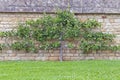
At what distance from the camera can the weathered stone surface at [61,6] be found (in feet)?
42.9

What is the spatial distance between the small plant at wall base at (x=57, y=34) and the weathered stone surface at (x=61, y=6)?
266 mm

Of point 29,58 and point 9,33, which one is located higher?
point 9,33

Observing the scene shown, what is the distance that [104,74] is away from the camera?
949 centimetres

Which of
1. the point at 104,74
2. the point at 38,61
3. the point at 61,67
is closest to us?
the point at 104,74

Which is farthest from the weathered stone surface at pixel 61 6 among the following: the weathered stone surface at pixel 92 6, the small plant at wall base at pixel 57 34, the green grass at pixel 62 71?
the green grass at pixel 62 71

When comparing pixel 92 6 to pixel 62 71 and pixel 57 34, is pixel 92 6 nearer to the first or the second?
pixel 57 34

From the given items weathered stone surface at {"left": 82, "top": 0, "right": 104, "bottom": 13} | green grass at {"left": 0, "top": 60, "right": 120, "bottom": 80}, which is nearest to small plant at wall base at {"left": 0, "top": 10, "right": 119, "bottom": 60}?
weathered stone surface at {"left": 82, "top": 0, "right": 104, "bottom": 13}

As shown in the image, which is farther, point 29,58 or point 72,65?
point 29,58

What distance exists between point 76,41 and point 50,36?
93 centimetres

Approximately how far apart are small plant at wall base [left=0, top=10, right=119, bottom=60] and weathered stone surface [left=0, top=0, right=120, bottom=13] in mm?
266

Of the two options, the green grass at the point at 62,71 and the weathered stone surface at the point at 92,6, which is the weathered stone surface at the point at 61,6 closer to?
the weathered stone surface at the point at 92,6

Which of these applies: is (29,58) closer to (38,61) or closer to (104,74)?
(38,61)

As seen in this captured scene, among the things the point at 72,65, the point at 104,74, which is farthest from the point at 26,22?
the point at 104,74

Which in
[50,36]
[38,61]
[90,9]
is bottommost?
[38,61]
